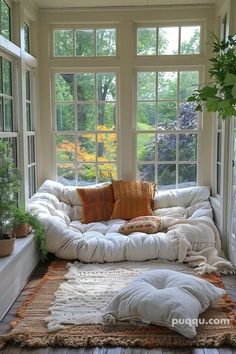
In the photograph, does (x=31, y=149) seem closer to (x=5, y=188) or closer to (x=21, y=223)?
(x=21, y=223)

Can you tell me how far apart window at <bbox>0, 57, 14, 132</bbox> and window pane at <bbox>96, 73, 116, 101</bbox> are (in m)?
1.35

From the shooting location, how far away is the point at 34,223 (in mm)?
3957

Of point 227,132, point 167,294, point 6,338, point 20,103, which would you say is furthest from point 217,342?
point 20,103

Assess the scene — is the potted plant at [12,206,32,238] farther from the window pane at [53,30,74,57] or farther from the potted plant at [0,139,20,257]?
the window pane at [53,30,74,57]

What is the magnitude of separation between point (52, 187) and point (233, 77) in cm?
406

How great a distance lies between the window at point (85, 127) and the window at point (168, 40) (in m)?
0.56

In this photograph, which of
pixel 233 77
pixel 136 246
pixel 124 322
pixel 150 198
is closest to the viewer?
pixel 233 77

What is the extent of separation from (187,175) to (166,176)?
263 mm

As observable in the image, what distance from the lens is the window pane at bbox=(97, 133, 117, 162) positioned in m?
5.31

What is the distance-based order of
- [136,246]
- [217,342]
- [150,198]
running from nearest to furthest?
[217,342]
[136,246]
[150,198]

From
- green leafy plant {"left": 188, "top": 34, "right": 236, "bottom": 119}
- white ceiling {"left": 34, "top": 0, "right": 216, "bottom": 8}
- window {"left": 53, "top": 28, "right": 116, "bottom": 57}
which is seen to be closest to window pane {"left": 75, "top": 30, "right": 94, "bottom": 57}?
window {"left": 53, "top": 28, "right": 116, "bottom": 57}

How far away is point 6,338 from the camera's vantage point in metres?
2.69

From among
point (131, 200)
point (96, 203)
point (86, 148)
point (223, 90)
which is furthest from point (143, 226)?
point (223, 90)

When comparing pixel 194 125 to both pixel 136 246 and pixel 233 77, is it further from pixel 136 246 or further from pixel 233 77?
pixel 233 77
